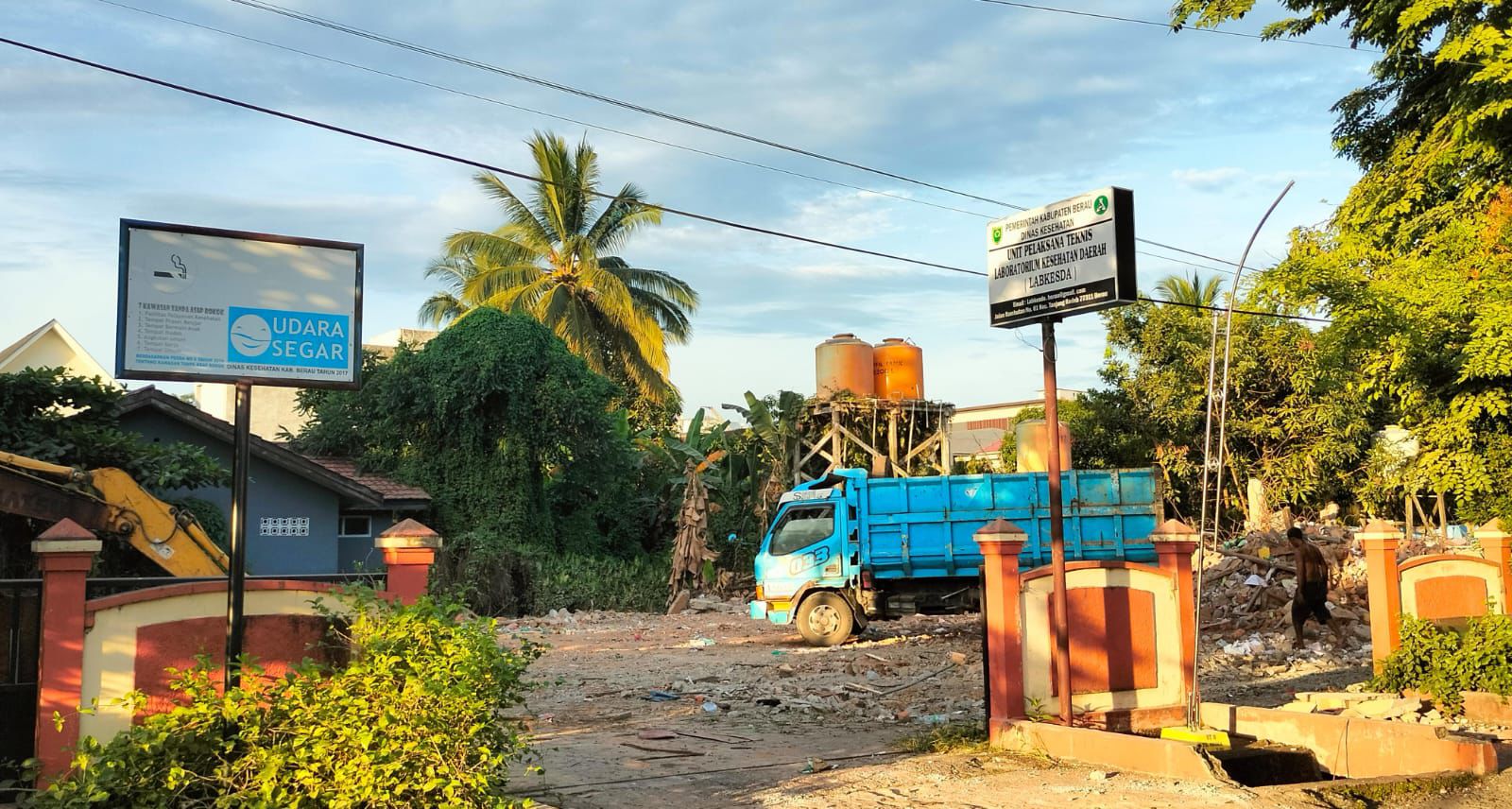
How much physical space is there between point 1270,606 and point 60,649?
18.6 m

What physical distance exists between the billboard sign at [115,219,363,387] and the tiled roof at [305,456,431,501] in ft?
66.4

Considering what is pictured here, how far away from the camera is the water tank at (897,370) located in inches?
1195

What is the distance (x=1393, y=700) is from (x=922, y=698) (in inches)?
203

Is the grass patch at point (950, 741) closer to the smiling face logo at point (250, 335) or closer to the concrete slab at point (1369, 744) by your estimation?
the concrete slab at point (1369, 744)

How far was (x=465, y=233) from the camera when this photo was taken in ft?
120

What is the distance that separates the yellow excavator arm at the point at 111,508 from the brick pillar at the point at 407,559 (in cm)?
661

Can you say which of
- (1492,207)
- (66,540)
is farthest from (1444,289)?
(66,540)

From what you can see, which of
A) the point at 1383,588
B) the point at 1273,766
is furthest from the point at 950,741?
the point at 1383,588

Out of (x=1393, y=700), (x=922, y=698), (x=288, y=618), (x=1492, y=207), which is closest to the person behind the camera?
(x=288, y=618)

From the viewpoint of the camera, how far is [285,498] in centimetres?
2631

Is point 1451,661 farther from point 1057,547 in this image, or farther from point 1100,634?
point 1057,547

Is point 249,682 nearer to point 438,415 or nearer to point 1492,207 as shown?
point 1492,207

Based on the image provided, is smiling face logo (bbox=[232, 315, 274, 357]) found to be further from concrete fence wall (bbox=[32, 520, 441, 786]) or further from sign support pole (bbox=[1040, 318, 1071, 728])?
sign support pole (bbox=[1040, 318, 1071, 728])

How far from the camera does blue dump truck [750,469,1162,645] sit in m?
20.0
